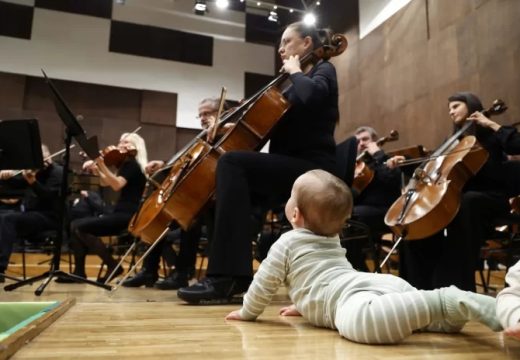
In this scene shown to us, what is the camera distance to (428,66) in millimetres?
4285

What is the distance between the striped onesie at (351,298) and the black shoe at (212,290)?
12.9 inches

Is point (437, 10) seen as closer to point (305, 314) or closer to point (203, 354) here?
point (305, 314)

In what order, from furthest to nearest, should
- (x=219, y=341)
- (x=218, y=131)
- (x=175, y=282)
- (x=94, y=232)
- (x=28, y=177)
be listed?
1. (x=28, y=177)
2. (x=94, y=232)
3. (x=175, y=282)
4. (x=218, y=131)
5. (x=219, y=341)

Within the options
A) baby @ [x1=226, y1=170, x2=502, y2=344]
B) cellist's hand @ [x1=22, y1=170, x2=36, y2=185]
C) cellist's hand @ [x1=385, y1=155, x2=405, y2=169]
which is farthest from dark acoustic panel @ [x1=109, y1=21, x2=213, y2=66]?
baby @ [x1=226, y1=170, x2=502, y2=344]

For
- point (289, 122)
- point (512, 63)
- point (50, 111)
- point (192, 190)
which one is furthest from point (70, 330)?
point (50, 111)

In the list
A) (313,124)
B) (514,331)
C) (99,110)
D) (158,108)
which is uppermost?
(158,108)

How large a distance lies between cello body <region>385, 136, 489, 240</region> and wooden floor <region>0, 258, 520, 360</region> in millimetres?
675

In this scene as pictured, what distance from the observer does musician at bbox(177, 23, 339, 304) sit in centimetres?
159

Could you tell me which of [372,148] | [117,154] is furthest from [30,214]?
[372,148]

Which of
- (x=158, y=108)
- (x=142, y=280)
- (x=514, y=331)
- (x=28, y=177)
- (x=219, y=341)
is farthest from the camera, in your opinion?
(x=158, y=108)

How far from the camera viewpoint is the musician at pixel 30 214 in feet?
10.2

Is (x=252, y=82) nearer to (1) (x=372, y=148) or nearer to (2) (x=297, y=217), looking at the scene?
(1) (x=372, y=148)

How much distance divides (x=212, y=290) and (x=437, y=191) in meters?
1.02

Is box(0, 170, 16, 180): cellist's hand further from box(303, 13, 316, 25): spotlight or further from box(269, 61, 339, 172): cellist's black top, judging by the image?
box(303, 13, 316, 25): spotlight
